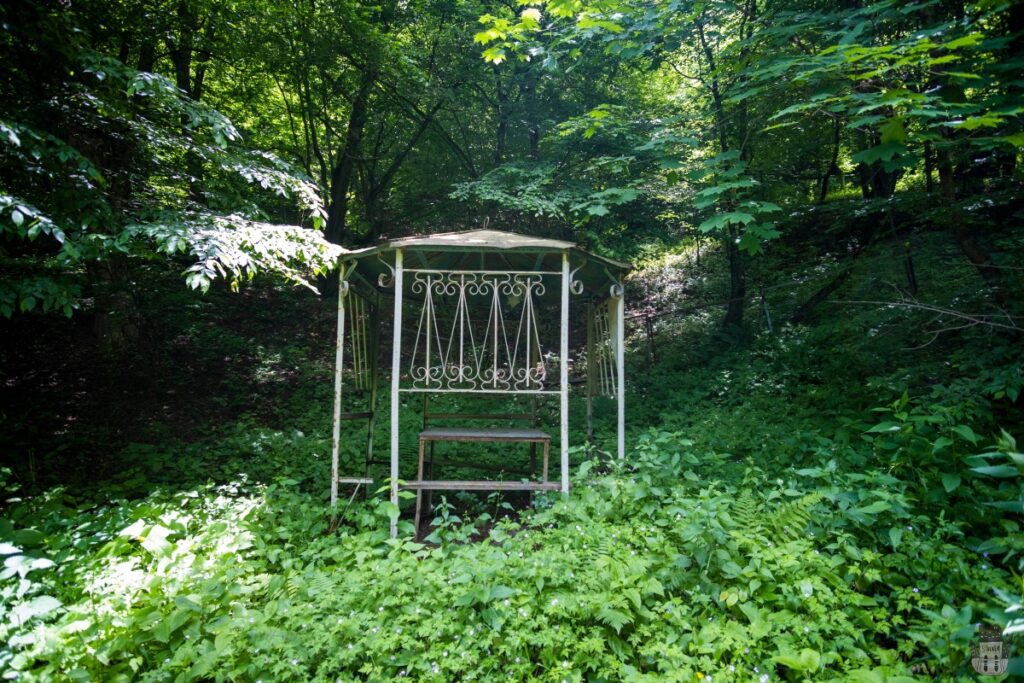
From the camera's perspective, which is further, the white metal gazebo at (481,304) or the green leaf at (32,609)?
the white metal gazebo at (481,304)

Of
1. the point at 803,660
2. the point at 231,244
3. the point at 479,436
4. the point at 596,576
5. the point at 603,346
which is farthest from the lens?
the point at 603,346

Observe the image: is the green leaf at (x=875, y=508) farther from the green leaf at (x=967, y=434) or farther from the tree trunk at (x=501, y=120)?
the tree trunk at (x=501, y=120)

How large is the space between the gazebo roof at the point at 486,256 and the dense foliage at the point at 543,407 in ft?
1.87

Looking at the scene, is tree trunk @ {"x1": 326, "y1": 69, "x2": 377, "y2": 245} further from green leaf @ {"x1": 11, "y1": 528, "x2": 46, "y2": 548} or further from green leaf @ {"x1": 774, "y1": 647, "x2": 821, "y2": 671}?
green leaf @ {"x1": 774, "y1": 647, "x2": 821, "y2": 671}

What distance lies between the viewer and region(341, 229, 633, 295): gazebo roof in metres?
3.93

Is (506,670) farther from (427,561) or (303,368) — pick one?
(303,368)

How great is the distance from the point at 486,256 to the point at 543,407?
3.58 meters

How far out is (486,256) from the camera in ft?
17.6

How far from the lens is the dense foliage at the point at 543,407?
2402 mm

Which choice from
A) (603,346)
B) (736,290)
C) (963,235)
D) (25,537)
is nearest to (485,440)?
(603,346)

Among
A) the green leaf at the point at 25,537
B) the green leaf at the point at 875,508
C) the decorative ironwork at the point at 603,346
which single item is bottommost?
the green leaf at the point at 25,537

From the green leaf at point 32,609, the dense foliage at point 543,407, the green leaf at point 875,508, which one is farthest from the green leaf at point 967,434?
the green leaf at point 32,609

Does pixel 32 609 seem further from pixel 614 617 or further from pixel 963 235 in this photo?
pixel 963 235

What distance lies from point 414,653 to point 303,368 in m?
7.57
